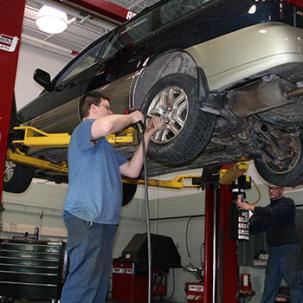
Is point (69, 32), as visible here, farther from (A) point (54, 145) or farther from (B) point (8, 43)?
(B) point (8, 43)

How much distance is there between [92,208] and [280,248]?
383cm

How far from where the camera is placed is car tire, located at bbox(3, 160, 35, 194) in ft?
17.3

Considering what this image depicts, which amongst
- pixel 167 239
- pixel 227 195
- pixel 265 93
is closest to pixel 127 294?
pixel 167 239

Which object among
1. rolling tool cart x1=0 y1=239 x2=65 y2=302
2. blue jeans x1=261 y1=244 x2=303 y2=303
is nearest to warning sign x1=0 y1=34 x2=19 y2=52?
rolling tool cart x1=0 y1=239 x2=65 y2=302

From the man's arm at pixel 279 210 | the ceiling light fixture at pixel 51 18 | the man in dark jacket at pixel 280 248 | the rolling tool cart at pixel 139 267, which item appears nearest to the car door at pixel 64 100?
the ceiling light fixture at pixel 51 18

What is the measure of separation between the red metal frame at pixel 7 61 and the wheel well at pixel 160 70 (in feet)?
2.73

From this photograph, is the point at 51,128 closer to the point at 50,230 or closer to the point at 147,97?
the point at 147,97

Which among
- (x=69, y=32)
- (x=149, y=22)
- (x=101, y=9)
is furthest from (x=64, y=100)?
(x=69, y=32)

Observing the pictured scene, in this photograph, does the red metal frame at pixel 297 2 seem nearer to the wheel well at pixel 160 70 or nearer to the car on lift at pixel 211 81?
the car on lift at pixel 211 81

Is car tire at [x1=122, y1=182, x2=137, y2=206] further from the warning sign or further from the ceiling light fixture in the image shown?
the warning sign

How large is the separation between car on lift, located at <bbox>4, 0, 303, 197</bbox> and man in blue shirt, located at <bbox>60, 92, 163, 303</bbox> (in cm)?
43

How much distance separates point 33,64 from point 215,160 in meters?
6.57

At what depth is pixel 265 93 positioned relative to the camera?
2.83 m

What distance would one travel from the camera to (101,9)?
4977mm
